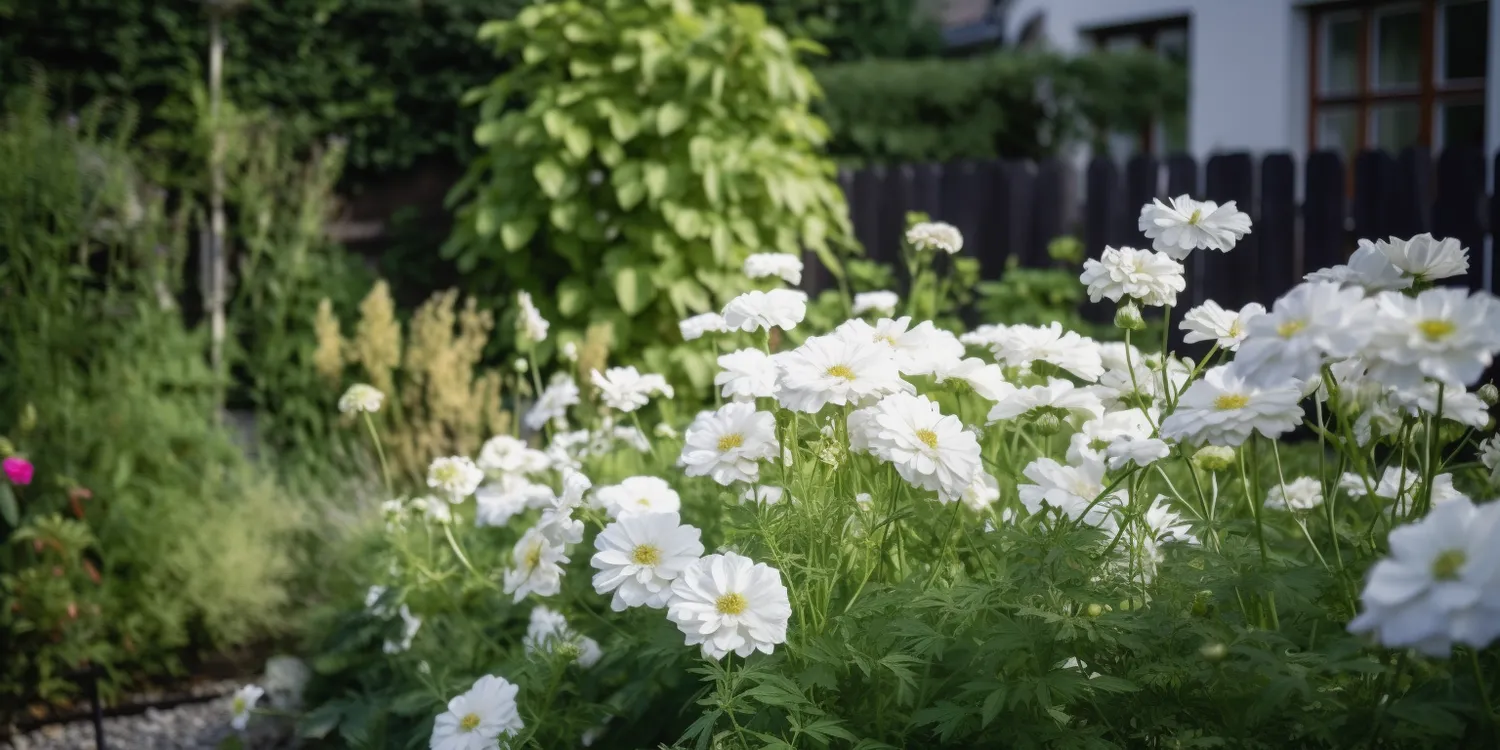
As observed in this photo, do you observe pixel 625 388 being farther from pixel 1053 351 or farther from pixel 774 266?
pixel 1053 351

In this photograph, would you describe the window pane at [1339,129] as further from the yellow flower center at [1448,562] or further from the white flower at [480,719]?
the yellow flower center at [1448,562]

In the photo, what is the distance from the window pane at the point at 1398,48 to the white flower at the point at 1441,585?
24.3 feet

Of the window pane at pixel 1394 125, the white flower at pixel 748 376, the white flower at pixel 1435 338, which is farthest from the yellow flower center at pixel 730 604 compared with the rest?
the window pane at pixel 1394 125

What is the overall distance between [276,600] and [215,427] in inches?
33.0

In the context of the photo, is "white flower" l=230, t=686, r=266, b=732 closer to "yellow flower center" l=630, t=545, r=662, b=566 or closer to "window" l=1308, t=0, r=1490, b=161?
"yellow flower center" l=630, t=545, r=662, b=566

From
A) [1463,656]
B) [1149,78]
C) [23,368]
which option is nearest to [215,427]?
[23,368]

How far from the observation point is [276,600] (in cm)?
343

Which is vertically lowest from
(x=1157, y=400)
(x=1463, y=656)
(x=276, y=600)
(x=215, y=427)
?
(x=276, y=600)

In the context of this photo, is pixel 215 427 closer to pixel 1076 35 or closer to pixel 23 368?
Result: pixel 23 368

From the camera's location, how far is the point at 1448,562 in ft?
2.83

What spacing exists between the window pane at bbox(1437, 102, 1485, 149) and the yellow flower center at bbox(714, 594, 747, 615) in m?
7.16

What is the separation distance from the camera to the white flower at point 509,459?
7.09 ft

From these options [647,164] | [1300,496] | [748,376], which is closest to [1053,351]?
[748,376]

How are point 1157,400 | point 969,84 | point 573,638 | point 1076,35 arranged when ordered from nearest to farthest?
point 1157,400
point 573,638
point 969,84
point 1076,35
